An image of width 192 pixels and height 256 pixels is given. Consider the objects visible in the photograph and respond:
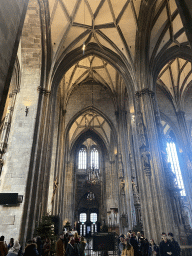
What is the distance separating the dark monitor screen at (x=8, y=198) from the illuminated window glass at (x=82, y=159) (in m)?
18.5

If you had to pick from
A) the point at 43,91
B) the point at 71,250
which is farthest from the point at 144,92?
the point at 71,250

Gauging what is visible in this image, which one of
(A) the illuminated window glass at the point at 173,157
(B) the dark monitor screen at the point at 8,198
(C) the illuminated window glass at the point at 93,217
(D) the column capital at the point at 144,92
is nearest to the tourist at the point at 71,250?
(B) the dark monitor screen at the point at 8,198

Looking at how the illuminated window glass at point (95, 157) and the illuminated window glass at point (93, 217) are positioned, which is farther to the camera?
the illuminated window glass at point (95, 157)

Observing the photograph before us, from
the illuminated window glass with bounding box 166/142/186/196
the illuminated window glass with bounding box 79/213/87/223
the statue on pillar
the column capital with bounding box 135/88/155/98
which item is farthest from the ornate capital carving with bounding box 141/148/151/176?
the illuminated window glass with bounding box 79/213/87/223

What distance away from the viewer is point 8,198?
8.05 m

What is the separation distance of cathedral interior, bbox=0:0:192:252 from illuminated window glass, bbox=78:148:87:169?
5995mm

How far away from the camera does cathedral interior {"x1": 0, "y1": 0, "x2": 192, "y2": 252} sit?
28.1ft

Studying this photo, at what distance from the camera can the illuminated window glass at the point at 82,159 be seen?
86.9 feet

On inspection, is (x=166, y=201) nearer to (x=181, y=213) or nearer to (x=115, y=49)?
(x=181, y=213)

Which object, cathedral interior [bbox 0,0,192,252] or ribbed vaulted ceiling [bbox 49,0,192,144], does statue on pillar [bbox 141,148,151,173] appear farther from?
ribbed vaulted ceiling [bbox 49,0,192,144]

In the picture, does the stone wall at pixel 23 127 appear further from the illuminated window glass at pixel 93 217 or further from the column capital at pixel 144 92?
the illuminated window glass at pixel 93 217

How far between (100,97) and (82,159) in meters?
9.50

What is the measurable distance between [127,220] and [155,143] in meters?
8.86

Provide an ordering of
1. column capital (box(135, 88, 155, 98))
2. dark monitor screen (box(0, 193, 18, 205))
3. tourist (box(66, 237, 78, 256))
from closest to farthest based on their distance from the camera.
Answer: tourist (box(66, 237, 78, 256)) → dark monitor screen (box(0, 193, 18, 205)) → column capital (box(135, 88, 155, 98))
